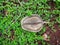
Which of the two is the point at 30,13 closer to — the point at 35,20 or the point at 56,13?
the point at 35,20

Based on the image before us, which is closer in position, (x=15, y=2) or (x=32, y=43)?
(x=32, y=43)

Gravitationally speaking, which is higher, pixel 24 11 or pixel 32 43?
pixel 24 11

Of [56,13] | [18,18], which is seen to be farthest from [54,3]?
[18,18]

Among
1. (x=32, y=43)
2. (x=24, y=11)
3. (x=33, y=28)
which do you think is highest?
(x=24, y=11)
